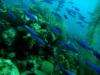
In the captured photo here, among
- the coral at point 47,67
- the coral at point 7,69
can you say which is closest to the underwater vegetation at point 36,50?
the coral at point 47,67

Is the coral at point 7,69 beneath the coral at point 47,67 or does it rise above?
above

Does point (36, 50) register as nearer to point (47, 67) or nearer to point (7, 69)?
point (47, 67)

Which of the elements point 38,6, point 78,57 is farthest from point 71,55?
point 38,6

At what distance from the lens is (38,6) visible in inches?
321

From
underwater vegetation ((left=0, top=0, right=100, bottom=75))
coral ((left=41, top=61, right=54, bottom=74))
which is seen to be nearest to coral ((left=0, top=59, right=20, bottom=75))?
underwater vegetation ((left=0, top=0, right=100, bottom=75))

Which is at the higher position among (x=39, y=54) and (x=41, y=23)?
(x=41, y=23)

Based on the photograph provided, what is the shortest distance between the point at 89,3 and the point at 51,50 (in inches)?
229

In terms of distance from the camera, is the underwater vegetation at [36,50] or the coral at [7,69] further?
the underwater vegetation at [36,50]

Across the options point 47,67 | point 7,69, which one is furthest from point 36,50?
point 7,69

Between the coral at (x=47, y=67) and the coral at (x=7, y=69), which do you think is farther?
the coral at (x=47, y=67)

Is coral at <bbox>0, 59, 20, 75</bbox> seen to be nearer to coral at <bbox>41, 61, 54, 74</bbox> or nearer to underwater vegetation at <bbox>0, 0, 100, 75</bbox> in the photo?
underwater vegetation at <bbox>0, 0, 100, 75</bbox>

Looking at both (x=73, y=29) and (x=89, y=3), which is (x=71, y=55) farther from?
(x=89, y=3)

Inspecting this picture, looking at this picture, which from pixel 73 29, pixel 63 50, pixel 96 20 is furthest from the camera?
pixel 73 29

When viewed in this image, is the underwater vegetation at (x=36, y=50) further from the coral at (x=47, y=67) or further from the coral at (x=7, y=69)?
the coral at (x=7, y=69)
